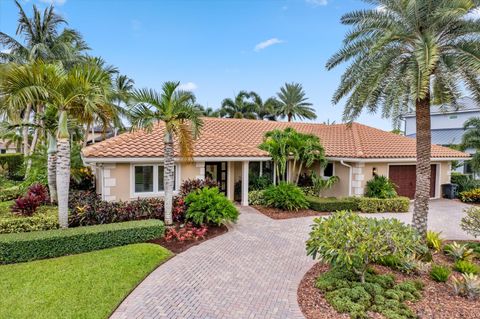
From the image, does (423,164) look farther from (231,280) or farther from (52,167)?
(52,167)

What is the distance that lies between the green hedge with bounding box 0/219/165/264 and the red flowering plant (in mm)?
402

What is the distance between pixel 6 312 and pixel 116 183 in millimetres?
7156

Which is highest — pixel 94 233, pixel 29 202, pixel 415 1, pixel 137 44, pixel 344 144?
pixel 137 44

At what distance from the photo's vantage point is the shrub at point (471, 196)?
18484mm

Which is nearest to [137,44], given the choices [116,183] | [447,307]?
[116,183]

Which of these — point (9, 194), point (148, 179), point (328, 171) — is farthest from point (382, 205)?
point (9, 194)

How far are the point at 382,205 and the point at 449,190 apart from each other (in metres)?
8.24

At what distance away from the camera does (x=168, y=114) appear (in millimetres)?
10344

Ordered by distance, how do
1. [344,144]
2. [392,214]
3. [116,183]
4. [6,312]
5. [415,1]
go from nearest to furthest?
[6,312]
[415,1]
[116,183]
[392,214]
[344,144]

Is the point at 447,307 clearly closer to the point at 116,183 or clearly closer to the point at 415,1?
the point at 415,1

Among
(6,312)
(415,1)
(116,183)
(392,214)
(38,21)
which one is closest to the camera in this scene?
(6,312)

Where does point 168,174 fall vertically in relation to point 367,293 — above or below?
above

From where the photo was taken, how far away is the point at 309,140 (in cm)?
1588

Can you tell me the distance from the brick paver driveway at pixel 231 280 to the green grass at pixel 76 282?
39cm
